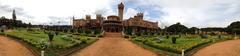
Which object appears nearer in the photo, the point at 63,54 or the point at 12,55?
the point at 12,55

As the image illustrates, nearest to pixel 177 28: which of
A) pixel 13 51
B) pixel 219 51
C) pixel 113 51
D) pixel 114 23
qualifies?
pixel 114 23

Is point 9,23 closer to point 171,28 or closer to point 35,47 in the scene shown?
point 171,28

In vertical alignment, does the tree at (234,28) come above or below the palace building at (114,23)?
below

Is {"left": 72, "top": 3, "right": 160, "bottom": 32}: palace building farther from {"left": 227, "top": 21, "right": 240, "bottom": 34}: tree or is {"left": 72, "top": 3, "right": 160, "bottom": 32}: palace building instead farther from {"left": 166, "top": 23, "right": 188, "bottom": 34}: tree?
{"left": 227, "top": 21, "right": 240, "bottom": 34}: tree

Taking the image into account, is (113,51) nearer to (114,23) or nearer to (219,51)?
(219,51)

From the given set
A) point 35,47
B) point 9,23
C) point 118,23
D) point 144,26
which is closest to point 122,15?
point 144,26

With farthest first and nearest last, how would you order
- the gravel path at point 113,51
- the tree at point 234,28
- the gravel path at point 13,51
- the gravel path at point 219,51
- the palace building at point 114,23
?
A: the palace building at point 114,23 < the tree at point 234,28 < the gravel path at point 219,51 < the gravel path at point 113,51 < the gravel path at point 13,51

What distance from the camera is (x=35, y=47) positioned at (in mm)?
35750

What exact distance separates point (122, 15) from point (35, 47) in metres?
91.1

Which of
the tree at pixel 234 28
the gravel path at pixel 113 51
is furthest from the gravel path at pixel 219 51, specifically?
the tree at pixel 234 28

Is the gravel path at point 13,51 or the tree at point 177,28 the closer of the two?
the gravel path at point 13,51

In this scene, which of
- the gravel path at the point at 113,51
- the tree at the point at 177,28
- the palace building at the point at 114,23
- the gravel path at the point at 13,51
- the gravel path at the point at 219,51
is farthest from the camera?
the tree at the point at 177,28

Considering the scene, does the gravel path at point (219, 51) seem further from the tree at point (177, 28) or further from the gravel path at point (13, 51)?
the tree at point (177, 28)

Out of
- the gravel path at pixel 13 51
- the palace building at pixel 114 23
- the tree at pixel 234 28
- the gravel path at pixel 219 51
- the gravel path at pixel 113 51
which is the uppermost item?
the palace building at pixel 114 23
